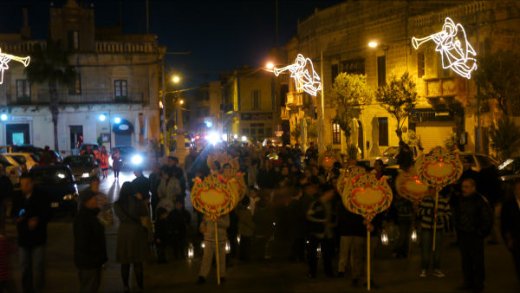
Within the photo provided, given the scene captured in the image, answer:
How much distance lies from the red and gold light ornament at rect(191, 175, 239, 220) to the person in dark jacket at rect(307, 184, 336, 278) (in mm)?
1312

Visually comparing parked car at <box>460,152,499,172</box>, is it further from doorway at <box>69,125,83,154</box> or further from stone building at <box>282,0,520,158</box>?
doorway at <box>69,125,83,154</box>

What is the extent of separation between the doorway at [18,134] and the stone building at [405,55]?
21.6 meters

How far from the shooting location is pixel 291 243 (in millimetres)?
13508

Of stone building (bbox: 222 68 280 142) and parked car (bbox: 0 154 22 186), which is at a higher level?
A: stone building (bbox: 222 68 280 142)

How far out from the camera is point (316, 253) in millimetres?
11383

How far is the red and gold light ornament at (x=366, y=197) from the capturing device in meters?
10.5

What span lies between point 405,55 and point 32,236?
103 feet

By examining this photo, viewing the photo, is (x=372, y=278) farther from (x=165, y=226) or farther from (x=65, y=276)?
(x=65, y=276)

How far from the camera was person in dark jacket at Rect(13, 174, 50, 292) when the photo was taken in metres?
9.76

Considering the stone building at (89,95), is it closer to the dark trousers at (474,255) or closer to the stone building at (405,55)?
the stone building at (405,55)

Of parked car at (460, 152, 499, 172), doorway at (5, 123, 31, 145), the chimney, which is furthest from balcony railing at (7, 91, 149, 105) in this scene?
parked car at (460, 152, 499, 172)

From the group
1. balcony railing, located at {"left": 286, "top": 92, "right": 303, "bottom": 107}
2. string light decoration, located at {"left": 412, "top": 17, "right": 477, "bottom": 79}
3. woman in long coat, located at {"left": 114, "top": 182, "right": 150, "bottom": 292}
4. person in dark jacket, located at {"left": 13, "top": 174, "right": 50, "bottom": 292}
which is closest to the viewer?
person in dark jacket, located at {"left": 13, "top": 174, "right": 50, "bottom": 292}

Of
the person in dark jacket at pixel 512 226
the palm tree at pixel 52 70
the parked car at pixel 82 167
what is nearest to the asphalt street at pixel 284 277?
the person in dark jacket at pixel 512 226

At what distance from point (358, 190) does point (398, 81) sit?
88.8 ft
